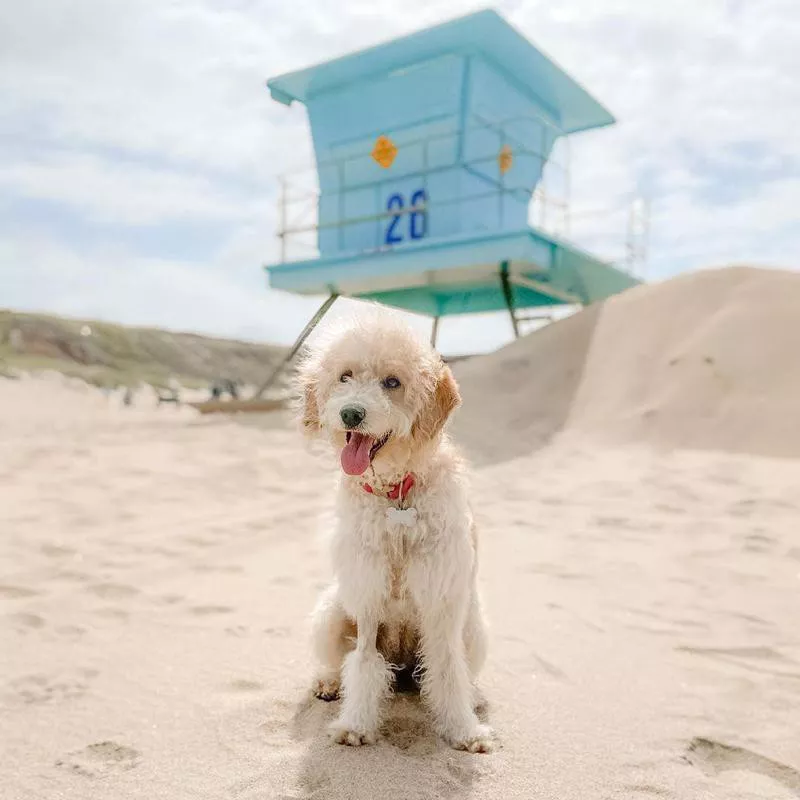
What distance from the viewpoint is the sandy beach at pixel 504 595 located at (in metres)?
2.44

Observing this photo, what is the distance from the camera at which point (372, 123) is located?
1243cm

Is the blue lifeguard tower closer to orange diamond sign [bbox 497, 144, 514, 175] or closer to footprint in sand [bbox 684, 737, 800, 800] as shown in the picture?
orange diamond sign [bbox 497, 144, 514, 175]

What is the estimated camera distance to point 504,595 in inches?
173

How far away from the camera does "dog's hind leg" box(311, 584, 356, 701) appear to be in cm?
283

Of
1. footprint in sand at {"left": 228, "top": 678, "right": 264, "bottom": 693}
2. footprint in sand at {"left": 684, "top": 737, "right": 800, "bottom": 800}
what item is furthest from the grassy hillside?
footprint in sand at {"left": 684, "top": 737, "right": 800, "bottom": 800}

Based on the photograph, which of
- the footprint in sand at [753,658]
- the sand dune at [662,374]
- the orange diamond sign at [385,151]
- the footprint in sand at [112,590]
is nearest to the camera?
the footprint in sand at [753,658]

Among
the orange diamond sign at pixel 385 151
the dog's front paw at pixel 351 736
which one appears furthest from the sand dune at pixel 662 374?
the dog's front paw at pixel 351 736

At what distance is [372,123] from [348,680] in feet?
38.2

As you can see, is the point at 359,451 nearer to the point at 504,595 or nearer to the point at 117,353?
the point at 504,595

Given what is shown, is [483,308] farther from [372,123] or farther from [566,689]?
[566,689]

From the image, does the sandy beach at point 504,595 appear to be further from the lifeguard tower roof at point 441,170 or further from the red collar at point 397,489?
the lifeguard tower roof at point 441,170

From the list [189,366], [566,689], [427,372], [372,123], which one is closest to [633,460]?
[566,689]

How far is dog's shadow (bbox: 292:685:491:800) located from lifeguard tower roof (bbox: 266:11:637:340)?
8.53 metres

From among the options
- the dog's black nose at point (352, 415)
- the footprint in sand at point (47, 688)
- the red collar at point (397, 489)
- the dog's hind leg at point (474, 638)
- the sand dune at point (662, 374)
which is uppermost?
the sand dune at point (662, 374)
